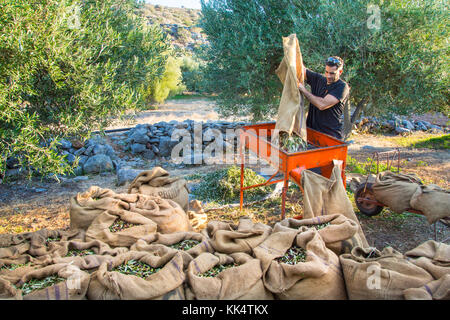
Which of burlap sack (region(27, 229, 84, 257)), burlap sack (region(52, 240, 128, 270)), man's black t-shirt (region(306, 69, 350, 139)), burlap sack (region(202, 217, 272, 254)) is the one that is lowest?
burlap sack (region(27, 229, 84, 257))

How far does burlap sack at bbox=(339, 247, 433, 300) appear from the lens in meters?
2.58

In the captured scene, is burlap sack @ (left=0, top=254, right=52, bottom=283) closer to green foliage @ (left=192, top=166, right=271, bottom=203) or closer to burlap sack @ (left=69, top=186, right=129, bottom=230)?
burlap sack @ (left=69, top=186, right=129, bottom=230)

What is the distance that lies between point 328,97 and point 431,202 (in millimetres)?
1950

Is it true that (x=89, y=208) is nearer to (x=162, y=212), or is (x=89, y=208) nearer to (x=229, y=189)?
(x=162, y=212)

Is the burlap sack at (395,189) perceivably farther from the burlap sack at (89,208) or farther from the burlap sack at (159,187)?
the burlap sack at (89,208)

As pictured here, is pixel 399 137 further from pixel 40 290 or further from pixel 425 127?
pixel 40 290

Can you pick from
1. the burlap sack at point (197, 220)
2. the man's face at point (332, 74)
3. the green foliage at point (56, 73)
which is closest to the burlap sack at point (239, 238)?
the burlap sack at point (197, 220)

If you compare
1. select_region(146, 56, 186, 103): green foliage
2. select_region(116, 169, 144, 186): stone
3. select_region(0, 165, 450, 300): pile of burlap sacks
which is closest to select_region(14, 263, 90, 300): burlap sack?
select_region(0, 165, 450, 300): pile of burlap sacks

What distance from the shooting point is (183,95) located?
71.1 feet

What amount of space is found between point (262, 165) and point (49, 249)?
19.7ft

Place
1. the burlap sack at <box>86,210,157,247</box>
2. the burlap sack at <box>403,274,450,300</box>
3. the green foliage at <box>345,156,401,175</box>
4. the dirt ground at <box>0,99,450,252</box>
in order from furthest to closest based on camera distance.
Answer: the green foliage at <box>345,156,401,175</box> → the dirt ground at <box>0,99,450,252</box> → the burlap sack at <box>86,210,157,247</box> → the burlap sack at <box>403,274,450,300</box>

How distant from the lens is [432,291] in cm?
248

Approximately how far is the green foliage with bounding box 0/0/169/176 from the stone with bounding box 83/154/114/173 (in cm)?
285

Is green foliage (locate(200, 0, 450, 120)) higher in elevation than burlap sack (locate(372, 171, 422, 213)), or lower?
higher
